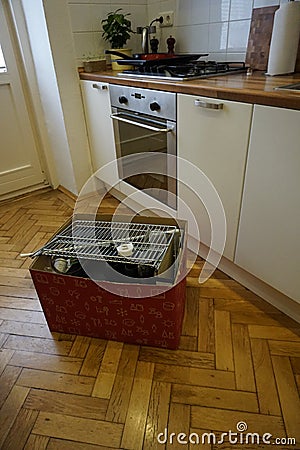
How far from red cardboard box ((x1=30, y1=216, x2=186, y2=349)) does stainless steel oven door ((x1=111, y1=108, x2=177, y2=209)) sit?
0.45 metres

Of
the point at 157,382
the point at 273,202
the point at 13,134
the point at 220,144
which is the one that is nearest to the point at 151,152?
the point at 220,144

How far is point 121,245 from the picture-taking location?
1.18m

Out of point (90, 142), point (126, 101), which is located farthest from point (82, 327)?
point (90, 142)

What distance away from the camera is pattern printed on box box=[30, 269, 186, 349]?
1.03 meters

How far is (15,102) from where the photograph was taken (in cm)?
221

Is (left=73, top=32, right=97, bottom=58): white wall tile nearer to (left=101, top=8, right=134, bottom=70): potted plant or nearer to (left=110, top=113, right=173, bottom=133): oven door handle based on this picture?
(left=101, top=8, right=134, bottom=70): potted plant

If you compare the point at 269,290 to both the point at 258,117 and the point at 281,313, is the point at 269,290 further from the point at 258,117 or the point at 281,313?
the point at 258,117

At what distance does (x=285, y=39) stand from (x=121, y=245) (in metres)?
1.07

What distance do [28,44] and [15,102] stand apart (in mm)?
394

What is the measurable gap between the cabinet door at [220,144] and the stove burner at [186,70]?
0.57ft

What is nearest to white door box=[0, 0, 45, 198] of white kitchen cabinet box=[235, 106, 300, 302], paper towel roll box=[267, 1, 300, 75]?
paper towel roll box=[267, 1, 300, 75]

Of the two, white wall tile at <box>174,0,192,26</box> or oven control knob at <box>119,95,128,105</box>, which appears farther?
white wall tile at <box>174,0,192,26</box>

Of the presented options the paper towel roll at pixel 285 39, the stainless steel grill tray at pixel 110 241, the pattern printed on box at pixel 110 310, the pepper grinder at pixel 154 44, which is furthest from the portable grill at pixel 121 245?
the pepper grinder at pixel 154 44

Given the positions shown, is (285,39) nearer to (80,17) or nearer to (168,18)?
(168,18)
